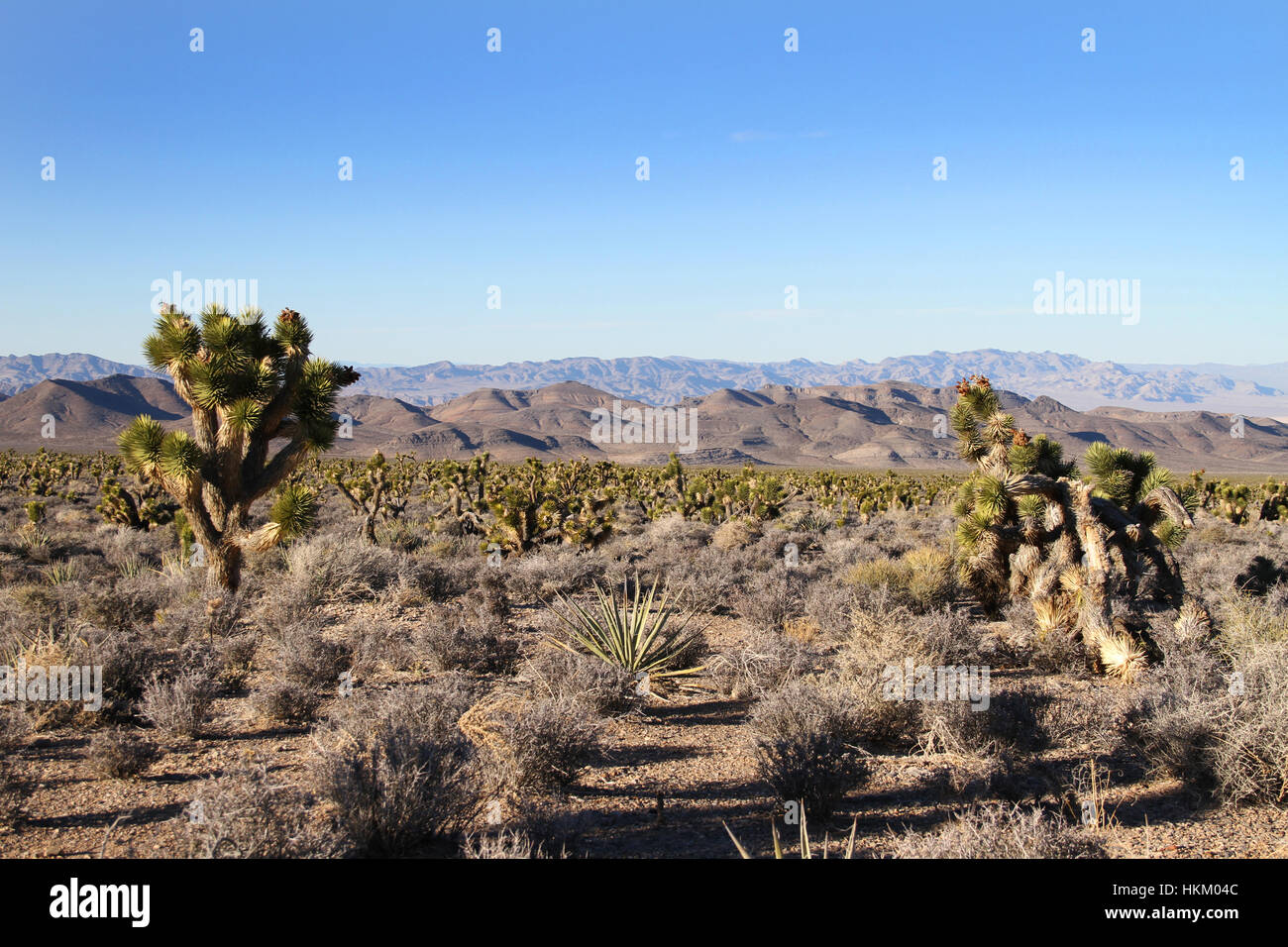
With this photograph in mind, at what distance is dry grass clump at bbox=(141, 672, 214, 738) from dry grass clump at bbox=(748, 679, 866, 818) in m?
4.50

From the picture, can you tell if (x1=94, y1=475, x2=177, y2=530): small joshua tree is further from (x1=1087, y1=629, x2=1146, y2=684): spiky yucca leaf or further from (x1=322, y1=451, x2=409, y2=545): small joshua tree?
(x1=1087, y1=629, x2=1146, y2=684): spiky yucca leaf

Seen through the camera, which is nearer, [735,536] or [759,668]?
[759,668]

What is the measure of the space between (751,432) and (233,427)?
137813 millimetres

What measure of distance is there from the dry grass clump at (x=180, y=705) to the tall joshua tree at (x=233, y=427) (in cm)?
399

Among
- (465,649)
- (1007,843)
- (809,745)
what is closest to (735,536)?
(465,649)

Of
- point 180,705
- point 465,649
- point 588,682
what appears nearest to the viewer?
point 180,705

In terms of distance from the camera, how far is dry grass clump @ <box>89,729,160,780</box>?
17.2 feet

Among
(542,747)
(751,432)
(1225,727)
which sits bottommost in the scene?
(542,747)

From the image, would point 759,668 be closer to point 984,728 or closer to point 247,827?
point 984,728

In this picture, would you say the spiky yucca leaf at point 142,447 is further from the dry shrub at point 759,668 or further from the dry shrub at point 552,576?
the dry shrub at point 759,668

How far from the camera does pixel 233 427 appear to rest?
1033 cm

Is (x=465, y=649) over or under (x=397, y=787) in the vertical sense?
under

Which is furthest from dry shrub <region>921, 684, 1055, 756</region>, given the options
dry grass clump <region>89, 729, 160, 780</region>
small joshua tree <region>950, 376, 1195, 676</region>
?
dry grass clump <region>89, 729, 160, 780</region>
